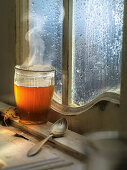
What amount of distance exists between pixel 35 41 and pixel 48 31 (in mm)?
89

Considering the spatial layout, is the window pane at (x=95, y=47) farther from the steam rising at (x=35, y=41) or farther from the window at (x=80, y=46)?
the steam rising at (x=35, y=41)

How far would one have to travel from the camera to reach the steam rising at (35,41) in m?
1.18

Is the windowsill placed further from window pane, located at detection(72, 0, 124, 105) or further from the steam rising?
the steam rising

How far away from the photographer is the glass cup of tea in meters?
1.02

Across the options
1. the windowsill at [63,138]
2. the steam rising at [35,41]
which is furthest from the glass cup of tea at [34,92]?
the steam rising at [35,41]

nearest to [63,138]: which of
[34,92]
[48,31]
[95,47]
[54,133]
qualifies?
[54,133]

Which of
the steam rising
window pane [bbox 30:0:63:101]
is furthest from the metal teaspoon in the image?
the steam rising

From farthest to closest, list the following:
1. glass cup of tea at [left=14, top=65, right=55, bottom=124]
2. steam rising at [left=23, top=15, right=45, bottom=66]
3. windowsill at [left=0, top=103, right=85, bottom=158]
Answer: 1. steam rising at [left=23, top=15, right=45, bottom=66]
2. glass cup of tea at [left=14, top=65, right=55, bottom=124]
3. windowsill at [left=0, top=103, right=85, bottom=158]

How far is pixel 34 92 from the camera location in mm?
1019

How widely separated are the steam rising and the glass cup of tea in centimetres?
15

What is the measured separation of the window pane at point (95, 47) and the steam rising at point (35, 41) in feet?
0.66

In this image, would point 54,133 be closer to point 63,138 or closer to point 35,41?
point 63,138

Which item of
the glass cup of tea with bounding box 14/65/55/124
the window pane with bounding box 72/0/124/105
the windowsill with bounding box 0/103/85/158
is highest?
the window pane with bounding box 72/0/124/105

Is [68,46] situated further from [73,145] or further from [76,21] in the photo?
[73,145]
